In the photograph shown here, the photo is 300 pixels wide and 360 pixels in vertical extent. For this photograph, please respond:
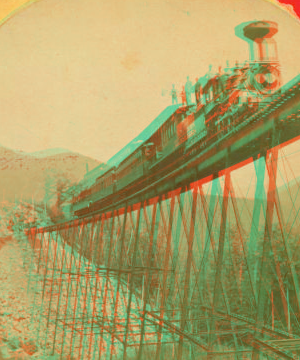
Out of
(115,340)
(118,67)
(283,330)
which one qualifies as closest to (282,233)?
(283,330)

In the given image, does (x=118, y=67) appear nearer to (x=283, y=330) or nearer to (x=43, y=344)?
(x=43, y=344)

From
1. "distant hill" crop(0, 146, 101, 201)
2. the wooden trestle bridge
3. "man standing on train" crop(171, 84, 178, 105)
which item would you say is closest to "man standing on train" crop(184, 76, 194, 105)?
"man standing on train" crop(171, 84, 178, 105)

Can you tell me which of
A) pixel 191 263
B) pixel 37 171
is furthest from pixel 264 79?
pixel 37 171

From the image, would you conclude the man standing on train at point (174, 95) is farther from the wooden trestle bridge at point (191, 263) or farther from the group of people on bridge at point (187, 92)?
the wooden trestle bridge at point (191, 263)

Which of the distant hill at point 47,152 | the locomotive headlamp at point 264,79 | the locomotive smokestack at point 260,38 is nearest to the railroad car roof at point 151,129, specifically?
the distant hill at point 47,152

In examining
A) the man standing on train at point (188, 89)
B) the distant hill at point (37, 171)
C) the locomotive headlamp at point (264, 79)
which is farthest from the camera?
the man standing on train at point (188, 89)
